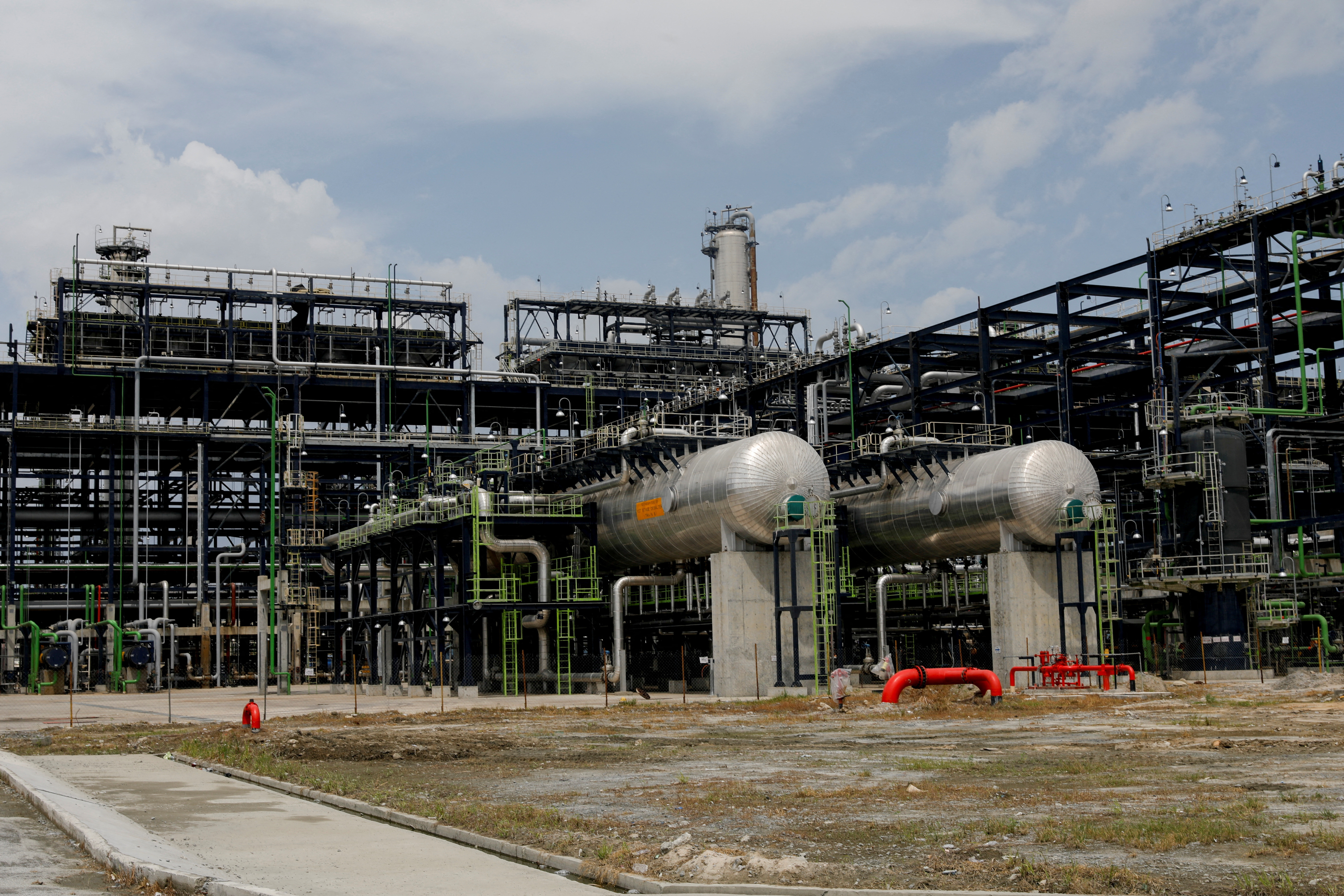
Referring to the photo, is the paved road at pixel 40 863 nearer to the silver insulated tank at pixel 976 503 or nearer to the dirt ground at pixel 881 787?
the dirt ground at pixel 881 787

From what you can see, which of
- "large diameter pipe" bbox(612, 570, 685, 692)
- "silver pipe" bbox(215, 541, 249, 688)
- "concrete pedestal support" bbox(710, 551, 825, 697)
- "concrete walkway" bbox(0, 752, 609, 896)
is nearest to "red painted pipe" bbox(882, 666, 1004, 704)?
"concrete pedestal support" bbox(710, 551, 825, 697)

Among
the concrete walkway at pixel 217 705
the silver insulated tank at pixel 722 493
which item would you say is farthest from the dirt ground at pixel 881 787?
the silver insulated tank at pixel 722 493

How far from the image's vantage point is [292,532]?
71.1 meters

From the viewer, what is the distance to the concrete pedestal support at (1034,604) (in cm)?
4950

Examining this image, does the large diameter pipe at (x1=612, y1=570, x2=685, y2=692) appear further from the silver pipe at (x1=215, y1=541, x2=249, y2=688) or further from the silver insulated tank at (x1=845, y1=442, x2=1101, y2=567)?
the silver pipe at (x1=215, y1=541, x2=249, y2=688)

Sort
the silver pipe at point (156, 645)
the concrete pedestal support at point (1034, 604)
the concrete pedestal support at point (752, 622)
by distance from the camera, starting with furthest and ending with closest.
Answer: the silver pipe at point (156, 645), the concrete pedestal support at point (1034, 604), the concrete pedestal support at point (752, 622)

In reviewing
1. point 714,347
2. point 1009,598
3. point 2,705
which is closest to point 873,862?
point 1009,598

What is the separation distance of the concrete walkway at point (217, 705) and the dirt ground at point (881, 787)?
214 inches

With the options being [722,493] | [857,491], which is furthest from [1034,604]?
[722,493]

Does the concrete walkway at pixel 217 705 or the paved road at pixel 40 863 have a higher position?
the paved road at pixel 40 863

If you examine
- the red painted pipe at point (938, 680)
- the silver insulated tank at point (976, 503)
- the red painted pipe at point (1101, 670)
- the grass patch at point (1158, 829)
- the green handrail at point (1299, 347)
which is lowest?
the red painted pipe at point (1101, 670)

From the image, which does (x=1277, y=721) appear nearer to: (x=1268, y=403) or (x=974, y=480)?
(x=974, y=480)

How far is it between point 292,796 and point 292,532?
55.0m

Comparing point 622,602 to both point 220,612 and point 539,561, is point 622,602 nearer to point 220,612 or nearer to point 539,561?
point 539,561
